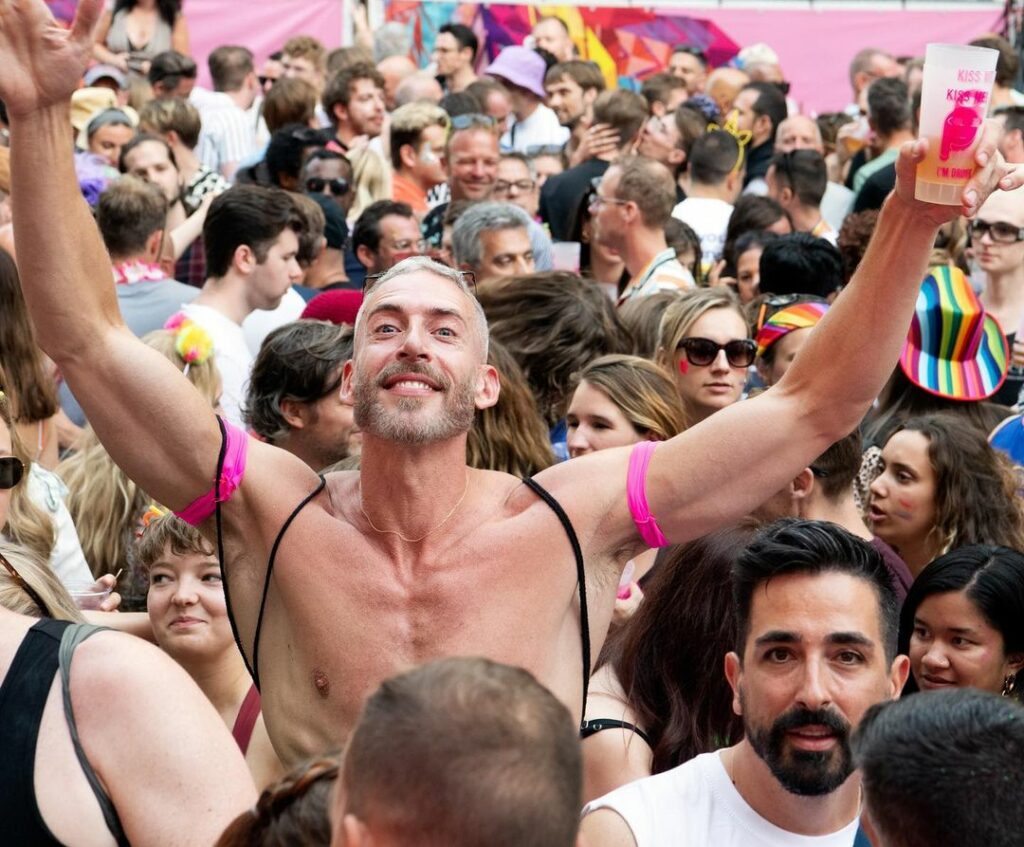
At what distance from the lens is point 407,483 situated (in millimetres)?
3176

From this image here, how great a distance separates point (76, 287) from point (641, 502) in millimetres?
1117

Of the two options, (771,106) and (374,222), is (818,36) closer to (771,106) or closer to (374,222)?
(771,106)

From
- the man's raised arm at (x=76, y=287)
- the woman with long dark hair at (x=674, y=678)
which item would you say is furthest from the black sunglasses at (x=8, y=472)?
the woman with long dark hair at (x=674, y=678)

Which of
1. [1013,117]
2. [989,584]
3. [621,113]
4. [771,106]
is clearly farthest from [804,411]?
[771,106]

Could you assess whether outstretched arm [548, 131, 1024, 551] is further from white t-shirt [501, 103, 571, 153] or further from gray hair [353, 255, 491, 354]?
white t-shirt [501, 103, 571, 153]

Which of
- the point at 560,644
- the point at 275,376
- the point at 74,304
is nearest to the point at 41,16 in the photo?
the point at 74,304

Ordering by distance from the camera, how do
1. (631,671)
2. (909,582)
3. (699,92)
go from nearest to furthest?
(631,671), (909,582), (699,92)

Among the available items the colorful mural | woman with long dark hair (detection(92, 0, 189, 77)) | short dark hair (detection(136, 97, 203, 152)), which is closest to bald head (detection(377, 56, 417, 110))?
woman with long dark hair (detection(92, 0, 189, 77))

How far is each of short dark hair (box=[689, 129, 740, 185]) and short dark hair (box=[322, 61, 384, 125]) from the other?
2.28 m

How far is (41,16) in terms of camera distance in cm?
279

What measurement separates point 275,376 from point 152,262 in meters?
2.04

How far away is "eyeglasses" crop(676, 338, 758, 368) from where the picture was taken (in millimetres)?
5590

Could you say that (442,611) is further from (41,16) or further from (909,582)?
(909,582)

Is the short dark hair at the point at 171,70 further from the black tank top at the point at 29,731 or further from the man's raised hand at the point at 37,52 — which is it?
the black tank top at the point at 29,731
